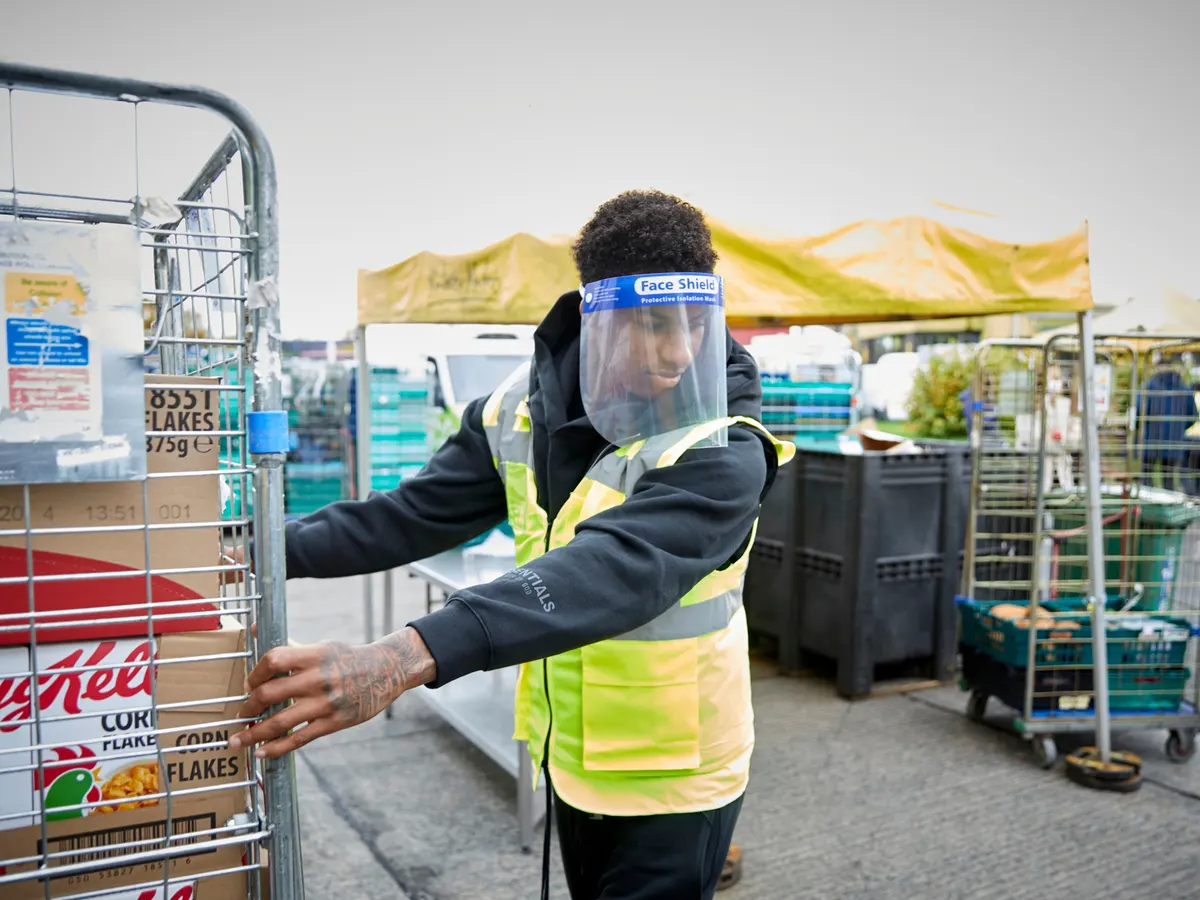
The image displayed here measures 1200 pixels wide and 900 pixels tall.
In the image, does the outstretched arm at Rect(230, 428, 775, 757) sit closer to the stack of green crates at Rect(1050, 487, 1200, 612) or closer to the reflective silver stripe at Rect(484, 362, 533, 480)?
the reflective silver stripe at Rect(484, 362, 533, 480)

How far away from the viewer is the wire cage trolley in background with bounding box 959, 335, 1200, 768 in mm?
4328

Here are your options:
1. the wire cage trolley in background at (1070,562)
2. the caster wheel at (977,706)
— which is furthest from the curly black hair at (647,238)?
the caster wheel at (977,706)

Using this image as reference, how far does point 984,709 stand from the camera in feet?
15.9

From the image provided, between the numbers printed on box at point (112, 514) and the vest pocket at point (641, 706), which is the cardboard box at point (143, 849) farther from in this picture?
the vest pocket at point (641, 706)

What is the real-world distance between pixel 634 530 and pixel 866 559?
12.8 feet

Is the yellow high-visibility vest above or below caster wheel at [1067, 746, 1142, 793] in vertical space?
above

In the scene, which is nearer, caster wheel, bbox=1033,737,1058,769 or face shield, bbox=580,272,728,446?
face shield, bbox=580,272,728,446

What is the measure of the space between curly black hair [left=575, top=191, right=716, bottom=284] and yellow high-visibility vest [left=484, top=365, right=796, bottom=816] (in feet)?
1.09

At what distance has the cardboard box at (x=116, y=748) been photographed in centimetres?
119

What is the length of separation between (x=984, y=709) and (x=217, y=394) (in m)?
4.64

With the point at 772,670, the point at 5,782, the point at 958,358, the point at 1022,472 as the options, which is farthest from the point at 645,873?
the point at 958,358

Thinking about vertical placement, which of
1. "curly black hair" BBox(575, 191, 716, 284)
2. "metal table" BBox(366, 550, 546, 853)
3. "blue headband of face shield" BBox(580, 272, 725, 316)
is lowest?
"metal table" BBox(366, 550, 546, 853)

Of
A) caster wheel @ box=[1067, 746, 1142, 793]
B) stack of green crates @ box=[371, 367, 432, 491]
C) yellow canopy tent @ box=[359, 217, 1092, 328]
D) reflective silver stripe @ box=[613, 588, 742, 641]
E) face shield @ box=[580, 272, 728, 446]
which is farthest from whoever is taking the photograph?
stack of green crates @ box=[371, 367, 432, 491]

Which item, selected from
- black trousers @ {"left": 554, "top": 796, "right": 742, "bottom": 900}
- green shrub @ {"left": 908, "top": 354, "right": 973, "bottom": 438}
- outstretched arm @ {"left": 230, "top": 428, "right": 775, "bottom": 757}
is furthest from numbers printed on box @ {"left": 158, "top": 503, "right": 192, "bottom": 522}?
green shrub @ {"left": 908, "top": 354, "right": 973, "bottom": 438}
